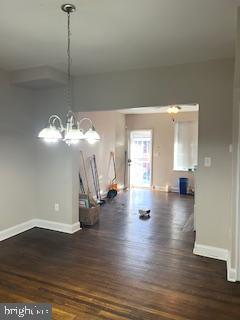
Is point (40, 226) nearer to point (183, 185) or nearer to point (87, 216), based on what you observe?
point (87, 216)

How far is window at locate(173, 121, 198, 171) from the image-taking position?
8.23 meters

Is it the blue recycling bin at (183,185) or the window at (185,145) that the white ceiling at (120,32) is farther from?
the blue recycling bin at (183,185)

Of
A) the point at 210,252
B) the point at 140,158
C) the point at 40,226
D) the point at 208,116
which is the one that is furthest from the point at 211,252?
the point at 140,158

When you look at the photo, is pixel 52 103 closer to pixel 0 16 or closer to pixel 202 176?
pixel 0 16

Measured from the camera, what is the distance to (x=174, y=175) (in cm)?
850

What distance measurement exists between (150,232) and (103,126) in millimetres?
3649

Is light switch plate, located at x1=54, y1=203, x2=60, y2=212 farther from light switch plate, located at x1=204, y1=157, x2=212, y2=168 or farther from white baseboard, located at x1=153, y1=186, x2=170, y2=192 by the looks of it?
white baseboard, located at x1=153, y1=186, x2=170, y2=192

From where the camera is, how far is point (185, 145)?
8359 mm

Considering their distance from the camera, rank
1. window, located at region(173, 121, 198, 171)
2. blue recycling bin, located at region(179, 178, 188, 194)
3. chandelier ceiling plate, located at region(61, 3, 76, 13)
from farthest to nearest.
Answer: window, located at region(173, 121, 198, 171)
blue recycling bin, located at region(179, 178, 188, 194)
chandelier ceiling plate, located at region(61, 3, 76, 13)

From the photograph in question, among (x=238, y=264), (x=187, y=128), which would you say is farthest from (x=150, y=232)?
(x=187, y=128)

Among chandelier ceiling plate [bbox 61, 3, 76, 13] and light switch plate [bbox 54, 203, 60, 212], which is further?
light switch plate [bbox 54, 203, 60, 212]

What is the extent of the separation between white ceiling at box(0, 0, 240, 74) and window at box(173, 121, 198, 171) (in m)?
4.88

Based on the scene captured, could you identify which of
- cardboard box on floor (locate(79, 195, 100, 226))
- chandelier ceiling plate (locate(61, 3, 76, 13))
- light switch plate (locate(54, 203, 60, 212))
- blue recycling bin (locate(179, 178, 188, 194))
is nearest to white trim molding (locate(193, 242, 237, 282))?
cardboard box on floor (locate(79, 195, 100, 226))

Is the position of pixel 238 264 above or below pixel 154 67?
below
